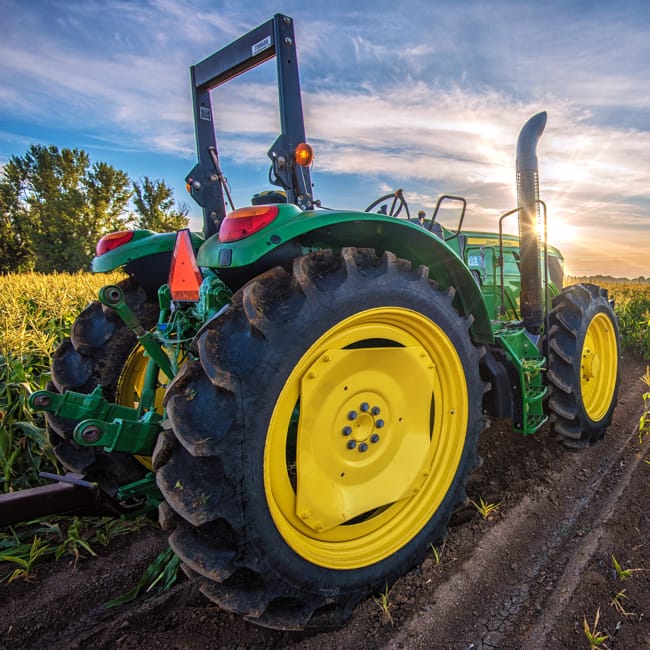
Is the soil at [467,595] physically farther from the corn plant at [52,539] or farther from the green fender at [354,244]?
the green fender at [354,244]

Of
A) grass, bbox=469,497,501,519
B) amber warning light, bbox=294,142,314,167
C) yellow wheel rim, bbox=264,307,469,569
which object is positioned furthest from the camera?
grass, bbox=469,497,501,519

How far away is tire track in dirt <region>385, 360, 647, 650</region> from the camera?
180 centimetres

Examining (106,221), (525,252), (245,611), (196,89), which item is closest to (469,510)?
(245,611)

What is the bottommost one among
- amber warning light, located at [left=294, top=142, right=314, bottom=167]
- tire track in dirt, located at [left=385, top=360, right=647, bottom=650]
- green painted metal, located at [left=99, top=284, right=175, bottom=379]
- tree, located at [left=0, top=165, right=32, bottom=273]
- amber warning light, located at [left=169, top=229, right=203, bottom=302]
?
tire track in dirt, located at [left=385, top=360, right=647, bottom=650]

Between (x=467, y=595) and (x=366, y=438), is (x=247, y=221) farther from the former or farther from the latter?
(x=467, y=595)

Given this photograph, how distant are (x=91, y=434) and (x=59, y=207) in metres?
39.6

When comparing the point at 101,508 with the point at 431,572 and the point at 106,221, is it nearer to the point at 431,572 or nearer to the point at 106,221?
the point at 431,572

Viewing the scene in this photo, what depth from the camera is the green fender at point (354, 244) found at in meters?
1.60

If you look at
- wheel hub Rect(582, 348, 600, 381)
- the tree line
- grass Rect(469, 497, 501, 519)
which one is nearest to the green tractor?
grass Rect(469, 497, 501, 519)

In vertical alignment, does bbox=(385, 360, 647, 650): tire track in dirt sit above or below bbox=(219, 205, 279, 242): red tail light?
below

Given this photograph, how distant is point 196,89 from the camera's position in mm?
2609

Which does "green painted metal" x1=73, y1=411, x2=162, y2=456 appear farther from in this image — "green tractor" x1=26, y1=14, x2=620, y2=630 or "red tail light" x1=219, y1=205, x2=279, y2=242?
"red tail light" x1=219, y1=205, x2=279, y2=242

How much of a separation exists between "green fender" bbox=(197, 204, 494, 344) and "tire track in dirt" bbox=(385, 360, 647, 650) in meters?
1.03

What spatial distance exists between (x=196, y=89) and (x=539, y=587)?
2.98 meters
